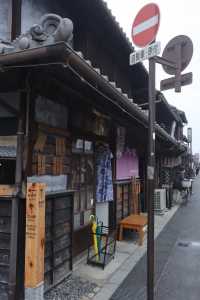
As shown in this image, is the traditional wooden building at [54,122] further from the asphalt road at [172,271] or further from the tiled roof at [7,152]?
the asphalt road at [172,271]

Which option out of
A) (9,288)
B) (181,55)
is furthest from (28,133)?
(181,55)

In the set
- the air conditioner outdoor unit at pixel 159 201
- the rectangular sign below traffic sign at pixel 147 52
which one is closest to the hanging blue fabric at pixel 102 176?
the rectangular sign below traffic sign at pixel 147 52

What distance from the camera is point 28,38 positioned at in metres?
3.47

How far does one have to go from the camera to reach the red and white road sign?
4457 millimetres

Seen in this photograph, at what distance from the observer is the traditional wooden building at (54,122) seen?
11.8 ft

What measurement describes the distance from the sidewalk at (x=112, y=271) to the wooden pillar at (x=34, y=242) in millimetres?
1485

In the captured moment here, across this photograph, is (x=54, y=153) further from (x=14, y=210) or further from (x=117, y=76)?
(x=117, y=76)

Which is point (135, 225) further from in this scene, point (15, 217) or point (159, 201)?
point (159, 201)

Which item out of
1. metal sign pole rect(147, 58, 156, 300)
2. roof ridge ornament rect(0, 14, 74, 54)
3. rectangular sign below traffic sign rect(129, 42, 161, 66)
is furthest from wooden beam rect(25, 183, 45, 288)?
rectangular sign below traffic sign rect(129, 42, 161, 66)

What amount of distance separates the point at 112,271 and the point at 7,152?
3.60 m

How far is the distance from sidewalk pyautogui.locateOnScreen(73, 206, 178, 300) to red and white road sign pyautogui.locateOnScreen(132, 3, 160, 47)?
165 inches

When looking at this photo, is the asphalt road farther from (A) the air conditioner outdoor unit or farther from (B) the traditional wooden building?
(A) the air conditioner outdoor unit

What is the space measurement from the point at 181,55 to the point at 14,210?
11.0ft

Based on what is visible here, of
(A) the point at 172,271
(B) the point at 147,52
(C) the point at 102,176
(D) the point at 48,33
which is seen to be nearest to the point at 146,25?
(B) the point at 147,52
